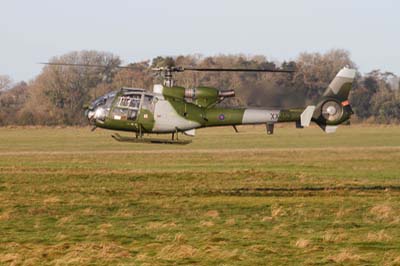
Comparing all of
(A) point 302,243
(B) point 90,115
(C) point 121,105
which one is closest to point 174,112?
(C) point 121,105

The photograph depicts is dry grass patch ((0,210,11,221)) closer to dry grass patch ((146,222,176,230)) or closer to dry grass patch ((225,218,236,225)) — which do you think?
Result: dry grass patch ((146,222,176,230))

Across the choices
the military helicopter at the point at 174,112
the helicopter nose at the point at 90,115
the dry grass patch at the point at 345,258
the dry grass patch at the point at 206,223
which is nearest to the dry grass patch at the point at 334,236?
the dry grass patch at the point at 345,258

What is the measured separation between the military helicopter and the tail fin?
0.04 meters

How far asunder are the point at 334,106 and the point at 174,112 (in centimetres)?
618

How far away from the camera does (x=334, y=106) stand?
3841 cm

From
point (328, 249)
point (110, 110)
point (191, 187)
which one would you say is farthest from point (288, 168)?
point (328, 249)

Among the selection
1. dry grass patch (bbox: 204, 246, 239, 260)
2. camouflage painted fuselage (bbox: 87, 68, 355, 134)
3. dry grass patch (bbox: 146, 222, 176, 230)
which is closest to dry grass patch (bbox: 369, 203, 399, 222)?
camouflage painted fuselage (bbox: 87, 68, 355, 134)

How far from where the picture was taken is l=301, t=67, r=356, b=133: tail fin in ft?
125

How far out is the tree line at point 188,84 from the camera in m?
38.1

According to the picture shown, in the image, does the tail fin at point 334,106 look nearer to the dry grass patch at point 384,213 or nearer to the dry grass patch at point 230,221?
the dry grass patch at point 384,213

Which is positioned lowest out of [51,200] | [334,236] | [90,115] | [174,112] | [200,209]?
[51,200]

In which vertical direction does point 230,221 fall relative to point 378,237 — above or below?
below

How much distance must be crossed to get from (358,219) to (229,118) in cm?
611

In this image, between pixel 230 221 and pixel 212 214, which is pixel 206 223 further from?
pixel 212 214
